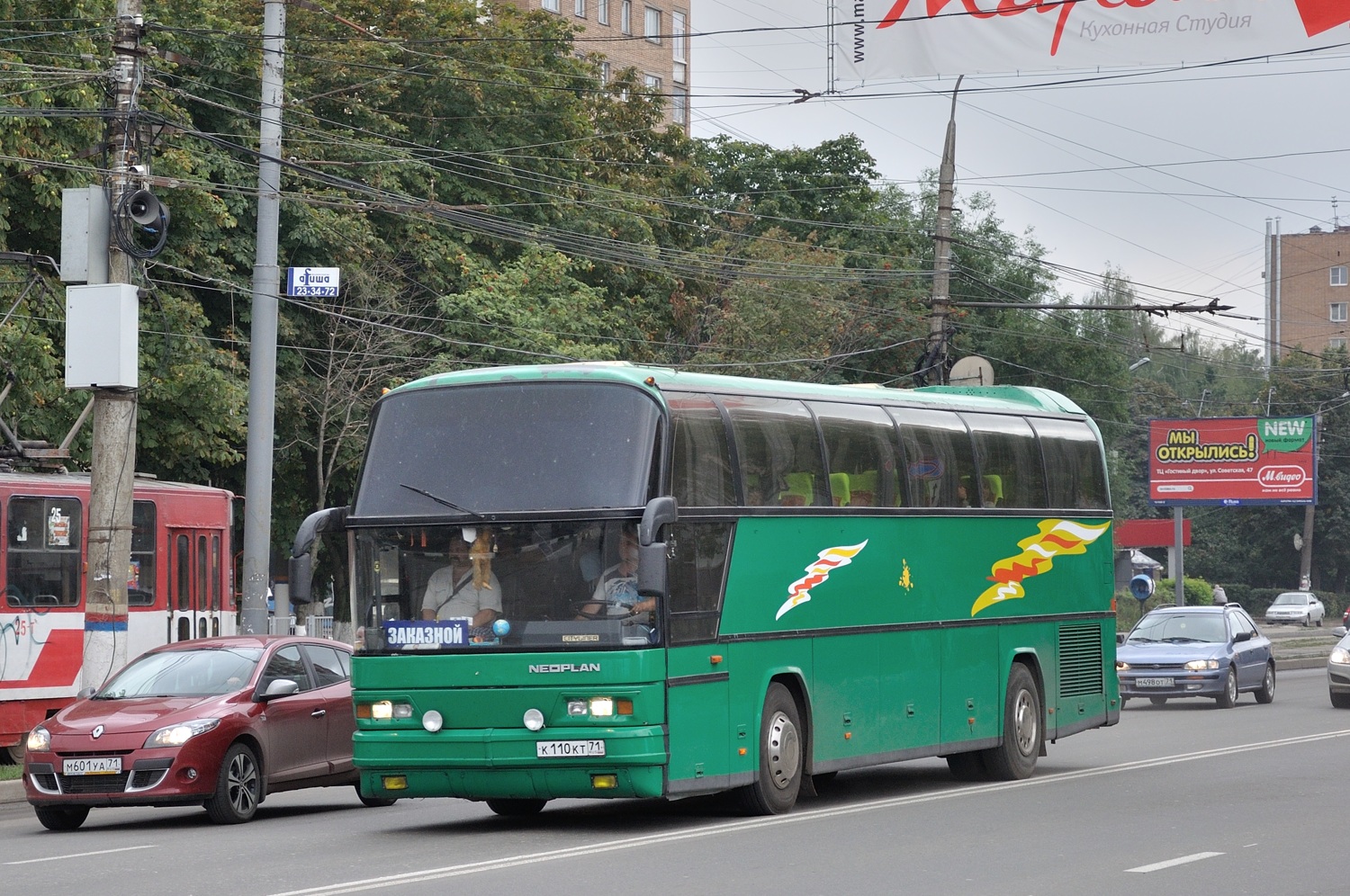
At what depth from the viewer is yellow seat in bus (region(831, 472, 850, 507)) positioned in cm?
1497

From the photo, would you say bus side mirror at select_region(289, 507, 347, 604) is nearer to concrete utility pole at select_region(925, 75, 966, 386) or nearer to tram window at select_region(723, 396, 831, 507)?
A: tram window at select_region(723, 396, 831, 507)

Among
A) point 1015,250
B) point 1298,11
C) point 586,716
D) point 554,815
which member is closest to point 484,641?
point 586,716

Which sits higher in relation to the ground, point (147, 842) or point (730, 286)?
point (730, 286)

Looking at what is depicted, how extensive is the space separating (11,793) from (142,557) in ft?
20.7

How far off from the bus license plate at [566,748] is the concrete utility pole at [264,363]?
1008 cm

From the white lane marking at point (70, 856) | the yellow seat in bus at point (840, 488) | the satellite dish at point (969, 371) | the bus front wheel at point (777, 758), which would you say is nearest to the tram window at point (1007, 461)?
the yellow seat in bus at point (840, 488)

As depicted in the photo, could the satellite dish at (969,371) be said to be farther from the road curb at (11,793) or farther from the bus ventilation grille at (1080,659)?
the road curb at (11,793)

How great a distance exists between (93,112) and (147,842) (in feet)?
29.7

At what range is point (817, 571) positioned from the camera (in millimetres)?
14641

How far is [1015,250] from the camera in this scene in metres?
57.1

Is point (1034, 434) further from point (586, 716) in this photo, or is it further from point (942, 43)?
point (942, 43)

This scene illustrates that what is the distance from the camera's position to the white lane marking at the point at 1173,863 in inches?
422

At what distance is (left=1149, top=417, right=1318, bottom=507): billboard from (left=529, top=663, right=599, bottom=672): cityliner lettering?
1743 inches

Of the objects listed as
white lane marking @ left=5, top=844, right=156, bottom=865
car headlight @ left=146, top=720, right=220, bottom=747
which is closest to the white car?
car headlight @ left=146, top=720, right=220, bottom=747
